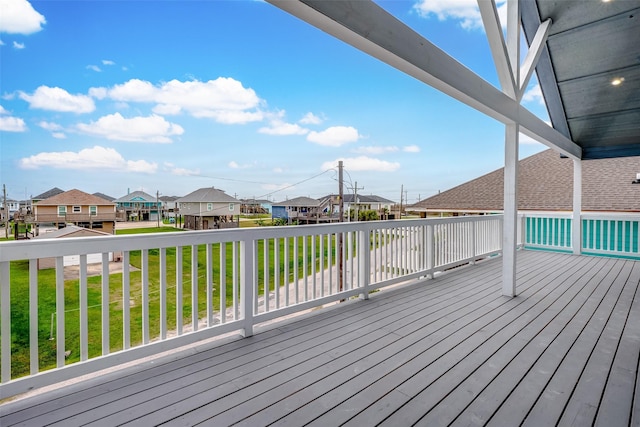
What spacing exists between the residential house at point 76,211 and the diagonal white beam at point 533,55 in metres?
4.32

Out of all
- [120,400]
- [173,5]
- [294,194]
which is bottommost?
[120,400]

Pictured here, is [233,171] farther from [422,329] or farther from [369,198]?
[369,198]

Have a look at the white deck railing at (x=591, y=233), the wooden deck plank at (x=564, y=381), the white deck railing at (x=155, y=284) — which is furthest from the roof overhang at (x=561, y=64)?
the wooden deck plank at (x=564, y=381)

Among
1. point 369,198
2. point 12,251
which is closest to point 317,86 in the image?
point 369,198

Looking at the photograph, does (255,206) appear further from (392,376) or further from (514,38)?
(514,38)

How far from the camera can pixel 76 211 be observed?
2311mm

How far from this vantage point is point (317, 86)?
9.19 metres

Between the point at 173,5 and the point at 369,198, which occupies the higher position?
the point at 173,5

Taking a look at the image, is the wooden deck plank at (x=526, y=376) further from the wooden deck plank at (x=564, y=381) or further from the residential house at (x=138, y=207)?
the residential house at (x=138, y=207)

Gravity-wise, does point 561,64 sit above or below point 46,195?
above

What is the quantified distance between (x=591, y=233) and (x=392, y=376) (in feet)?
23.1

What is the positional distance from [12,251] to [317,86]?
Result: 870 cm

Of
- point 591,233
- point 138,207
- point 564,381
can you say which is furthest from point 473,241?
point 138,207

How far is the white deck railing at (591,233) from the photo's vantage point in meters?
5.99
